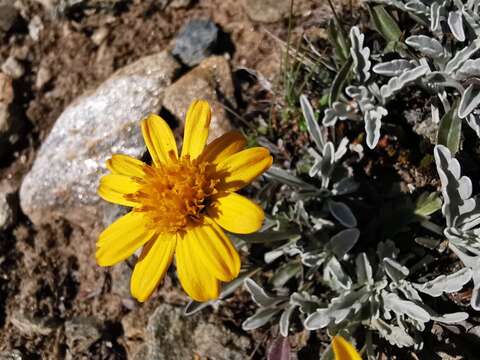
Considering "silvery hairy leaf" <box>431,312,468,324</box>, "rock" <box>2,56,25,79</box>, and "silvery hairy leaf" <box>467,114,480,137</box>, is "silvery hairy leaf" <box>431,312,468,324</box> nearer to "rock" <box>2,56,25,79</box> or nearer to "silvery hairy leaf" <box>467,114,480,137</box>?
"silvery hairy leaf" <box>467,114,480,137</box>

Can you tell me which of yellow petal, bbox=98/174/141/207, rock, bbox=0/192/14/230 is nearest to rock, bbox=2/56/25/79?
rock, bbox=0/192/14/230

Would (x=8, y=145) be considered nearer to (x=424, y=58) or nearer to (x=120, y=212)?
(x=120, y=212)

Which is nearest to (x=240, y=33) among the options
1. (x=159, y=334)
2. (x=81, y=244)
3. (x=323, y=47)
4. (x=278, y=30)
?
(x=278, y=30)

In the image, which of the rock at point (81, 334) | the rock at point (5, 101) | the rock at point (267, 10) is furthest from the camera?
the rock at point (5, 101)

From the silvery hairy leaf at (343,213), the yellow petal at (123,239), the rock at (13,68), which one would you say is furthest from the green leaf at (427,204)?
the rock at (13,68)

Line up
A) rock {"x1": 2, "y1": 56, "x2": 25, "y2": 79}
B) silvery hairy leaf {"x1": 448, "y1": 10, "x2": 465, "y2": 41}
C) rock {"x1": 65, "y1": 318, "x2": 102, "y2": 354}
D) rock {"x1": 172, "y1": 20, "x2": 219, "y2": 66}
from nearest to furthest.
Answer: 1. silvery hairy leaf {"x1": 448, "y1": 10, "x2": 465, "y2": 41}
2. rock {"x1": 65, "y1": 318, "x2": 102, "y2": 354}
3. rock {"x1": 172, "y1": 20, "x2": 219, "y2": 66}
4. rock {"x1": 2, "y1": 56, "x2": 25, "y2": 79}

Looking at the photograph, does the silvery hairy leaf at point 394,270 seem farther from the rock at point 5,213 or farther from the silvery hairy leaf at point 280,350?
the rock at point 5,213
